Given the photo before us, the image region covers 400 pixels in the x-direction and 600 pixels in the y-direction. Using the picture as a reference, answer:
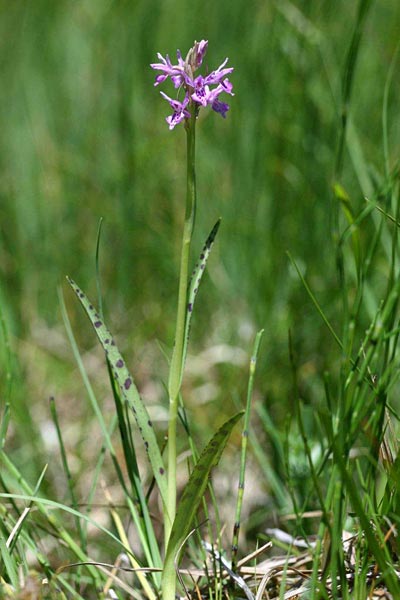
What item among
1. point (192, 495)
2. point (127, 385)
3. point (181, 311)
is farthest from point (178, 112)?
point (192, 495)

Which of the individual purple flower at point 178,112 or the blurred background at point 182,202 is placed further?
the blurred background at point 182,202

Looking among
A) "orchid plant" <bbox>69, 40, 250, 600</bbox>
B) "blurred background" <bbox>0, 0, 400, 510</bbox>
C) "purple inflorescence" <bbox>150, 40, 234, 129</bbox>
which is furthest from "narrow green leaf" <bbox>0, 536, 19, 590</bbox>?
"blurred background" <bbox>0, 0, 400, 510</bbox>

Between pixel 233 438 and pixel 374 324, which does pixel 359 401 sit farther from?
pixel 233 438

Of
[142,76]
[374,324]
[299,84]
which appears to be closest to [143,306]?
[299,84]

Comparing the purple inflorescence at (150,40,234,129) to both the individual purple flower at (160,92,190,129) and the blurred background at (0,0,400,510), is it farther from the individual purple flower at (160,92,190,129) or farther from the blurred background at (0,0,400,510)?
the blurred background at (0,0,400,510)

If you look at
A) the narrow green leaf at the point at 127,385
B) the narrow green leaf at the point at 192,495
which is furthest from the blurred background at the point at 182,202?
the narrow green leaf at the point at 192,495

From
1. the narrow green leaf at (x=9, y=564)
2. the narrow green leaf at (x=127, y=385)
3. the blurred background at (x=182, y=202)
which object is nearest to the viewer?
the narrow green leaf at (x=9, y=564)

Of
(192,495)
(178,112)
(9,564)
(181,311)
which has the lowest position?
(9,564)

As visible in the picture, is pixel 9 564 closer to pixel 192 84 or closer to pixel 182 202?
pixel 192 84

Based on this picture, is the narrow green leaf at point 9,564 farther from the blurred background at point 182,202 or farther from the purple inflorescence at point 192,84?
the blurred background at point 182,202
